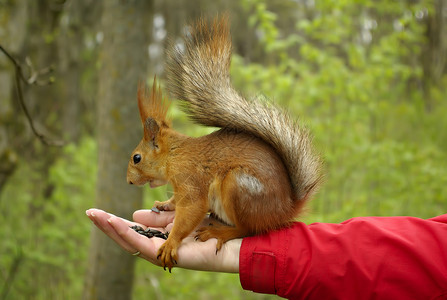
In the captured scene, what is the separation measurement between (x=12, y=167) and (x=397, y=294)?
2.40 meters

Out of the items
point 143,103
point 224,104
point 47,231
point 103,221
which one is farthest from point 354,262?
point 47,231

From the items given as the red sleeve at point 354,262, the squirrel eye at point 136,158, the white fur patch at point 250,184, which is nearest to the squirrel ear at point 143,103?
the squirrel eye at point 136,158

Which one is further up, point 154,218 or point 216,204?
point 216,204

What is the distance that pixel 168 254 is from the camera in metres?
1.38

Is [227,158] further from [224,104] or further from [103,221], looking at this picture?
[103,221]

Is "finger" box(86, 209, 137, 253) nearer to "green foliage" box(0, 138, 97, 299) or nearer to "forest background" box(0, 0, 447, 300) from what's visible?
"forest background" box(0, 0, 447, 300)

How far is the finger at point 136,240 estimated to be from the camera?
4.41 ft

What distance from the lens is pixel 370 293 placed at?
1270mm

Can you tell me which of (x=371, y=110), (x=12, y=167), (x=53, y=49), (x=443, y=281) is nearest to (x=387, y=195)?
(x=371, y=110)

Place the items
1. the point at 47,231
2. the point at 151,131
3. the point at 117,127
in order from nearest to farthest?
the point at 151,131, the point at 117,127, the point at 47,231

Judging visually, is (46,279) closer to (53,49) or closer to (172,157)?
(172,157)

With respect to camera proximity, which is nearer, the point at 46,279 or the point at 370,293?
the point at 370,293

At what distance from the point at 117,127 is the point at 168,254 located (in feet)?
3.31

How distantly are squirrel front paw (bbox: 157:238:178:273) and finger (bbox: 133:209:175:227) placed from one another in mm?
338
